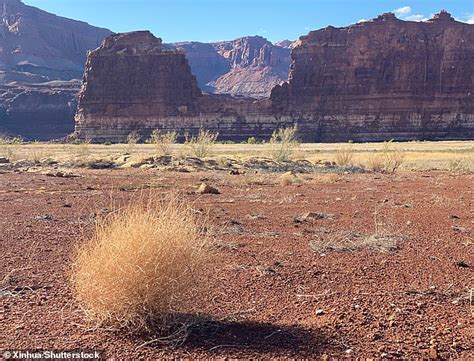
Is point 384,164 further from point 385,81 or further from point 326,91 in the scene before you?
point 385,81

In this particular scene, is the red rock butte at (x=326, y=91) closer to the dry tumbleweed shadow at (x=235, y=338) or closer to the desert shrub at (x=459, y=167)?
the desert shrub at (x=459, y=167)

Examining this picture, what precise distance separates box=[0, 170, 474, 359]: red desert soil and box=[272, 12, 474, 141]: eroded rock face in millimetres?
70646

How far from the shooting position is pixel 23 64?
501ft

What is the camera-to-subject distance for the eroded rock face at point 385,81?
80625mm

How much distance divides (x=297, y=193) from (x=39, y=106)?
4105 inches

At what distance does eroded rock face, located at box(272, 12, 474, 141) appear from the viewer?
80625 millimetres

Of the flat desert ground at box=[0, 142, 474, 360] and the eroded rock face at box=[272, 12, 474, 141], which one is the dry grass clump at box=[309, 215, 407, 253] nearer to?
the flat desert ground at box=[0, 142, 474, 360]

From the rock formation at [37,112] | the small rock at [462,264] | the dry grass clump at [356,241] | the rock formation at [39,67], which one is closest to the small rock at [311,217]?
the dry grass clump at [356,241]

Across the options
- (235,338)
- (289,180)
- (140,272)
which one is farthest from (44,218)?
(289,180)

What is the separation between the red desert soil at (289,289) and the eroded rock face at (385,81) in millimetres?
70646

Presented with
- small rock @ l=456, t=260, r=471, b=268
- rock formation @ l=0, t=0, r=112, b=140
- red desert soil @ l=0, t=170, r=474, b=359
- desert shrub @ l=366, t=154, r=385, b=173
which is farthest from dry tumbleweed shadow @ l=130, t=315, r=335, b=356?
rock formation @ l=0, t=0, r=112, b=140

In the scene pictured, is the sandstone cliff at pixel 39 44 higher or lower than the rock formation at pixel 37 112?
higher

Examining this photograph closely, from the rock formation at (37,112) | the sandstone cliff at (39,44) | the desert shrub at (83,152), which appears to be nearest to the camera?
the desert shrub at (83,152)

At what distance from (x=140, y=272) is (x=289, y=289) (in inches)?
90.9
